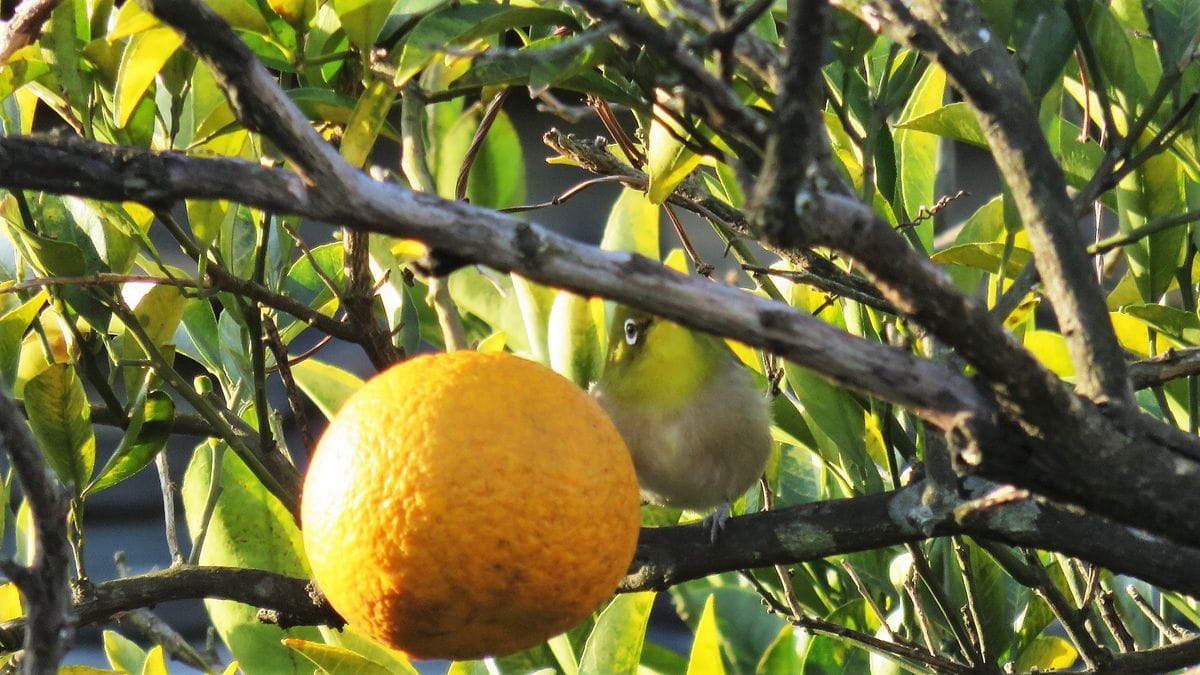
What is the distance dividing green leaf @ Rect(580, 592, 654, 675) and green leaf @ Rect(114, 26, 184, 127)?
79 centimetres

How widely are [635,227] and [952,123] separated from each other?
1.51 feet

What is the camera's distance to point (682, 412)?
81.4 inches

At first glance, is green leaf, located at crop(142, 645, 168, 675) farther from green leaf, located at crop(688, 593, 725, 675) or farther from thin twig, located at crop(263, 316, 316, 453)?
green leaf, located at crop(688, 593, 725, 675)

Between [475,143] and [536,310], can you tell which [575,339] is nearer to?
[536,310]

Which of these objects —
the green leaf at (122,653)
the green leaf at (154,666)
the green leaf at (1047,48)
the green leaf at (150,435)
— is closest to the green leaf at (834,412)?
the green leaf at (1047,48)

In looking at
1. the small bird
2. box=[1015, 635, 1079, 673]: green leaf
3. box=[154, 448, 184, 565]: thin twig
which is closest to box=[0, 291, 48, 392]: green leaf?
box=[154, 448, 184, 565]: thin twig

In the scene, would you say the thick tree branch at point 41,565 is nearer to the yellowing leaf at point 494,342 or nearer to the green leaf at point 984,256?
the yellowing leaf at point 494,342

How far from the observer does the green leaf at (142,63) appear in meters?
1.27

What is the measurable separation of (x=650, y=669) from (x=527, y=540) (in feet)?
2.95

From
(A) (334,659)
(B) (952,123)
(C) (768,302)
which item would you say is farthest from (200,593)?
(B) (952,123)

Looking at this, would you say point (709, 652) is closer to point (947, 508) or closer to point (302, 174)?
point (947, 508)

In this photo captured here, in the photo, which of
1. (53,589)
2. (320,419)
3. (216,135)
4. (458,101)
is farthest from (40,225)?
(320,419)

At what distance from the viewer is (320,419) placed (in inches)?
154

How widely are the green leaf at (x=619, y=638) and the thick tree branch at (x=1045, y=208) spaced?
71 centimetres
